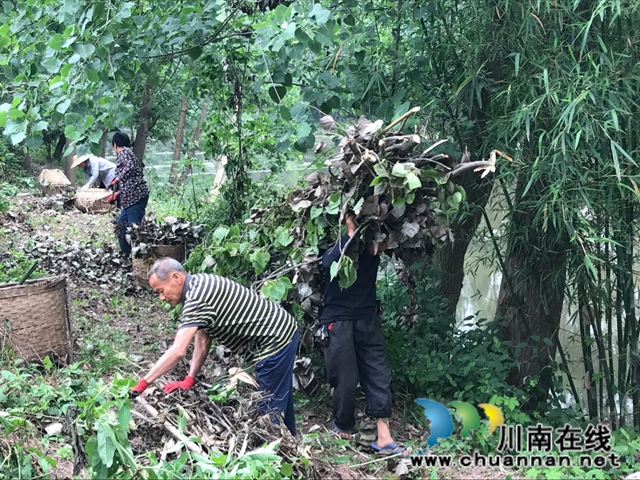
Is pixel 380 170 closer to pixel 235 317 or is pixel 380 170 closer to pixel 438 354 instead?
pixel 235 317

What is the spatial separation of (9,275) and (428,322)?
416 cm

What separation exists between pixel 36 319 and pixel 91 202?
24.0 ft

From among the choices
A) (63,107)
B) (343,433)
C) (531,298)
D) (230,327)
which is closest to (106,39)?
(63,107)

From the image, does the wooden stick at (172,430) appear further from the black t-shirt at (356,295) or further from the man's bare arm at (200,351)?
the black t-shirt at (356,295)

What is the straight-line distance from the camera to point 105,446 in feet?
8.27

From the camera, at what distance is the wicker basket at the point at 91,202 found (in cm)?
1152

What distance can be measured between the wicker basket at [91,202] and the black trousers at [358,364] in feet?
26.6

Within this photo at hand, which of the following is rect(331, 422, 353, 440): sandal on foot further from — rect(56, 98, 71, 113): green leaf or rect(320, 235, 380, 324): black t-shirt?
rect(56, 98, 71, 113): green leaf

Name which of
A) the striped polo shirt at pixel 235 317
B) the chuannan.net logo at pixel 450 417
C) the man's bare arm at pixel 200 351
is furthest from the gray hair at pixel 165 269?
the chuannan.net logo at pixel 450 417

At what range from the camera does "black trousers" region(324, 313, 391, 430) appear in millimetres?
4387

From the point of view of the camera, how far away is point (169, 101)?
51.0 feet

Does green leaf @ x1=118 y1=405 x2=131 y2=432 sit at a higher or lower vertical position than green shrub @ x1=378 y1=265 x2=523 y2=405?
higher

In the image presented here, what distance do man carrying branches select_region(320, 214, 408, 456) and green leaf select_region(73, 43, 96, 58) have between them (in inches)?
77.9

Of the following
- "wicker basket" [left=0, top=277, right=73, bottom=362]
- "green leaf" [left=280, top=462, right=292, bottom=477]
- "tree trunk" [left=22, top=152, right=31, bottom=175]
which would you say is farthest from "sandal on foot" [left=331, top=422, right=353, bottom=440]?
"tree trunk" [left=22, top=152, right=31, bottom=175]
